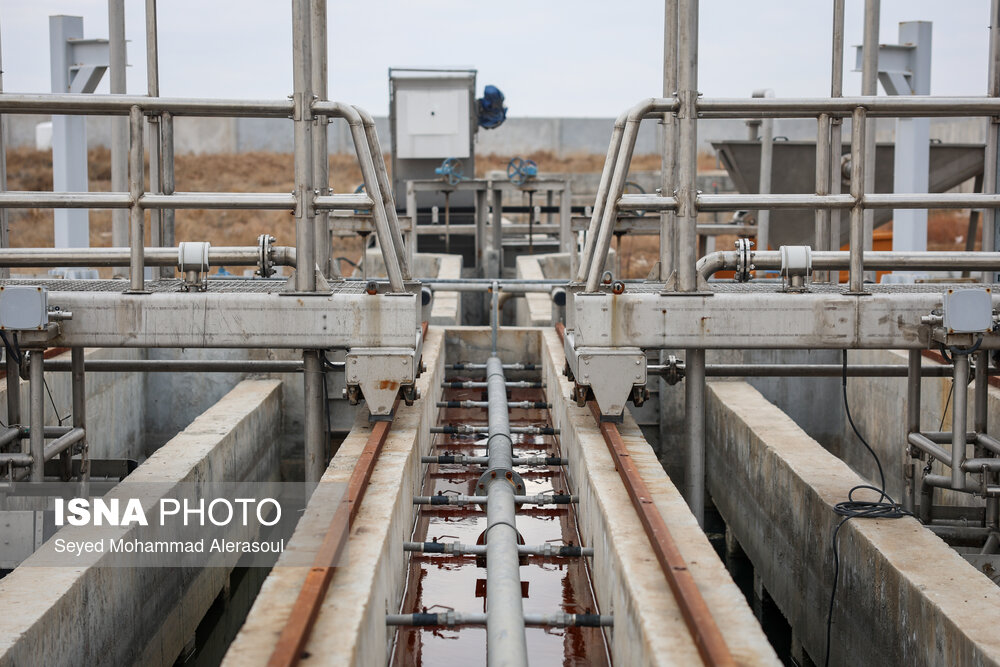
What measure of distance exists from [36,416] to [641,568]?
9.62ft

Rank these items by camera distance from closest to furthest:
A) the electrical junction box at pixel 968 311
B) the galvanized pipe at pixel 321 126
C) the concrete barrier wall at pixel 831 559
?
the concrete barrier wall at pixel 831 559 < the electrical junction box at pixel 968 311 < the galvanized pipe at pixel 321 126

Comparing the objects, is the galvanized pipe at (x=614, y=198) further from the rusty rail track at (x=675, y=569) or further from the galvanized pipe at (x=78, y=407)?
the galvanized pipe at (x=78, y=407)

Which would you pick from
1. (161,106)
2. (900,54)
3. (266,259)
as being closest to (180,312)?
(266,259)

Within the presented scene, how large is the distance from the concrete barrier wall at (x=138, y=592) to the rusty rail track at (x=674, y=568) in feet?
7.21

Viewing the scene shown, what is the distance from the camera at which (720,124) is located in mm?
37844

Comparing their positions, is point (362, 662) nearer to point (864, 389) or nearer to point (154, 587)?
point (154, 587)

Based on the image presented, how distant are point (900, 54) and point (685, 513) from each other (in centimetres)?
845

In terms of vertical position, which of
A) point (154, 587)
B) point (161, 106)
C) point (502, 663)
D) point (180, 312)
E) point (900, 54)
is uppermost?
point (900, 54)

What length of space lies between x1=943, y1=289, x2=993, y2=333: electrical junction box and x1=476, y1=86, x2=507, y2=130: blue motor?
42.9 ft

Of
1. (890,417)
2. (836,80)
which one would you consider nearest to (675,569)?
(836,80)

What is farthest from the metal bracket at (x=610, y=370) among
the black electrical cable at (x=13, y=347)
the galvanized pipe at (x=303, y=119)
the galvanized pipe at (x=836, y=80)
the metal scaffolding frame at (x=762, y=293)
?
the black electrical cable at (x=13, y=347)

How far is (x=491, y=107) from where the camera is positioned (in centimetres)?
1753

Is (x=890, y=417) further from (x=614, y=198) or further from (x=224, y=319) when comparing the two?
(x=224, y=319)

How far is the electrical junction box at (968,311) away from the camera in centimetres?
470
